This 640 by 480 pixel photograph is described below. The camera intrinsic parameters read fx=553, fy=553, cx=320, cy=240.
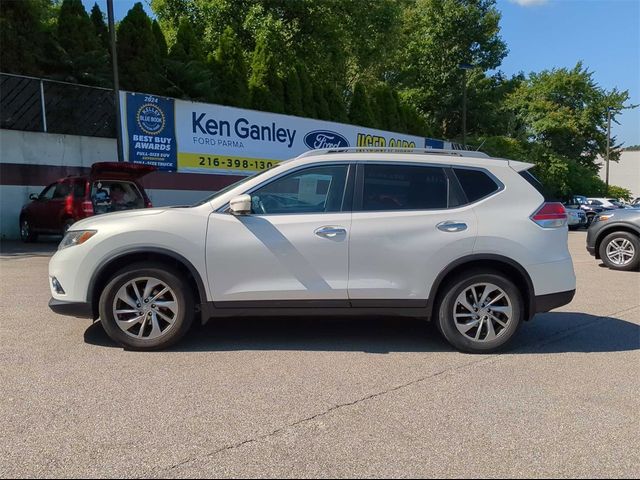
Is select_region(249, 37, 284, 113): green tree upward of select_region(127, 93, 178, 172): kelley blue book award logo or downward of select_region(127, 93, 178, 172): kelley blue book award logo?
upward

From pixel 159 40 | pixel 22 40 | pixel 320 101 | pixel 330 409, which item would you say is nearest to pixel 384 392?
pixel 330 409

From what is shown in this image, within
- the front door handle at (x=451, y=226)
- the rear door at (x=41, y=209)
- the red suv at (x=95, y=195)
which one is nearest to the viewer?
the front door handle at (x=451, y=226)

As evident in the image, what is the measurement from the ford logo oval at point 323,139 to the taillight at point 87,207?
1129cm

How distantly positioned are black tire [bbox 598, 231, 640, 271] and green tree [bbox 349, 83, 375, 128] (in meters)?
17.0

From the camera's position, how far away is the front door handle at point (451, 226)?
492 cm

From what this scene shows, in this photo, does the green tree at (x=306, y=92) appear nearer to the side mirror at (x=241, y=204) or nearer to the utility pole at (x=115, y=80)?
the utility pole at (x=115, y=80)

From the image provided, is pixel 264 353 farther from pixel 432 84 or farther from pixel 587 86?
pixel 587 86

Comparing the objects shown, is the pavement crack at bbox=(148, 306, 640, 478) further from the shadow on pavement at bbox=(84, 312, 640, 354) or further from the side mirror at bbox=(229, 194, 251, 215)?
the side mirror at bbox=(229, 194, 251, 215)

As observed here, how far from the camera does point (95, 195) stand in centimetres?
1224

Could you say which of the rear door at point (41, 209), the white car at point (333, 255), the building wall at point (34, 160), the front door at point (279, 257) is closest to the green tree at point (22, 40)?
the building wall at point (34, 160)

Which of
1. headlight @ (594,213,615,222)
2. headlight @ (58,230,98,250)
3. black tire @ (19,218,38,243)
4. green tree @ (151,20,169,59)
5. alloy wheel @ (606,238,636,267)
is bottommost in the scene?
alloy wheel @ (606,238,636,267)

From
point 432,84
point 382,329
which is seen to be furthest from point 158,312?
point 432,84

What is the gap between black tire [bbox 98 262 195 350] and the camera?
480cm

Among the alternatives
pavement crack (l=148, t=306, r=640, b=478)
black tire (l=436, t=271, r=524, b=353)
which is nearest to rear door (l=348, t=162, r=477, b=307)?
black tire (l=436, t=271, r=524, b=353)
